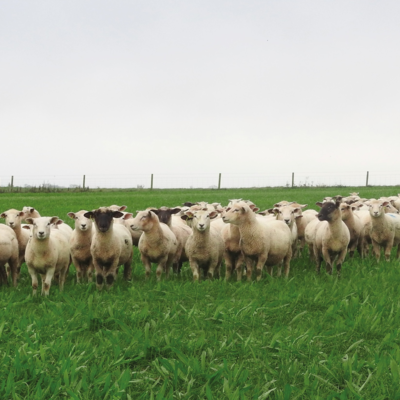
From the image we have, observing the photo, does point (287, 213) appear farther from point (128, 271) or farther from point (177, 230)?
point (128, 271)

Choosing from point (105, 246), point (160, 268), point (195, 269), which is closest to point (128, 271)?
point (160, 268)

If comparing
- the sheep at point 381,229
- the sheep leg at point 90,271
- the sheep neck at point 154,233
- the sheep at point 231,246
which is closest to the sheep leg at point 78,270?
the sheep leg at point 90,271

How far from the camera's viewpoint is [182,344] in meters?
5.09

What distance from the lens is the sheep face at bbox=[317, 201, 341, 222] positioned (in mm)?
9188

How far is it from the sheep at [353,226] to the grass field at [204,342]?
339cm

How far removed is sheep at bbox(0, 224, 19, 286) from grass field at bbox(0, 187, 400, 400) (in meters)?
0.73

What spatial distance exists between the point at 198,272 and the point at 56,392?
4.88m

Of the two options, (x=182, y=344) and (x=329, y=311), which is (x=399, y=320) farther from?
(x=182, y=344)

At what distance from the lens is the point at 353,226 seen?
36.2 feet

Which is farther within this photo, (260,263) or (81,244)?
(260,263)

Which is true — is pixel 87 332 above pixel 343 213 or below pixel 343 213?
below

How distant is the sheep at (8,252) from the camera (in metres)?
8.21

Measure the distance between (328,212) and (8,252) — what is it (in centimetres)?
565

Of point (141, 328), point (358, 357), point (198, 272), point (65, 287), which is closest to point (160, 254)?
point (198, 272)
